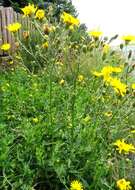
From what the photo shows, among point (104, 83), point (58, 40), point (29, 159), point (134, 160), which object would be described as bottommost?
point (134, 160)

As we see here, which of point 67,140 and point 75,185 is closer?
point 75,185

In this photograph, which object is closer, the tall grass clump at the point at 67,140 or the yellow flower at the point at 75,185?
the yellow flower at the point at 75,185

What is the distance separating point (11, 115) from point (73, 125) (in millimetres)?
746

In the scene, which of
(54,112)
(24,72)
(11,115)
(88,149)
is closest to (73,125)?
(88,149)

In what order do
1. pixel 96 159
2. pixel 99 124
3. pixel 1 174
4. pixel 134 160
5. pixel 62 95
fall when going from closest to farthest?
pixel 1 174
pixel 96 159
pixel 99 124
pixel 134 160
pixel 62 95

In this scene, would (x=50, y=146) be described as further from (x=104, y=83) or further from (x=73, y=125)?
(x=104, y=83)

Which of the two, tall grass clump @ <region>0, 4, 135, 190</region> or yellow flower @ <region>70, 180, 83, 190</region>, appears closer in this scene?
yellow flower @ <region>70, 180, 83, 190</region>

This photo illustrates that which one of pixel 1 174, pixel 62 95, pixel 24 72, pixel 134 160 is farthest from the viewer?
pixel 24 72

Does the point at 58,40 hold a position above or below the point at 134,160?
above

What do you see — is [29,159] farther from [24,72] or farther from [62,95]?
[24,72]

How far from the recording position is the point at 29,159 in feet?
10.2

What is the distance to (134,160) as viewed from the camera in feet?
12.3

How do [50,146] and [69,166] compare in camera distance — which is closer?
[69,166]

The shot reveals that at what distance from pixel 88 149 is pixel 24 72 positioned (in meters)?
2.36
